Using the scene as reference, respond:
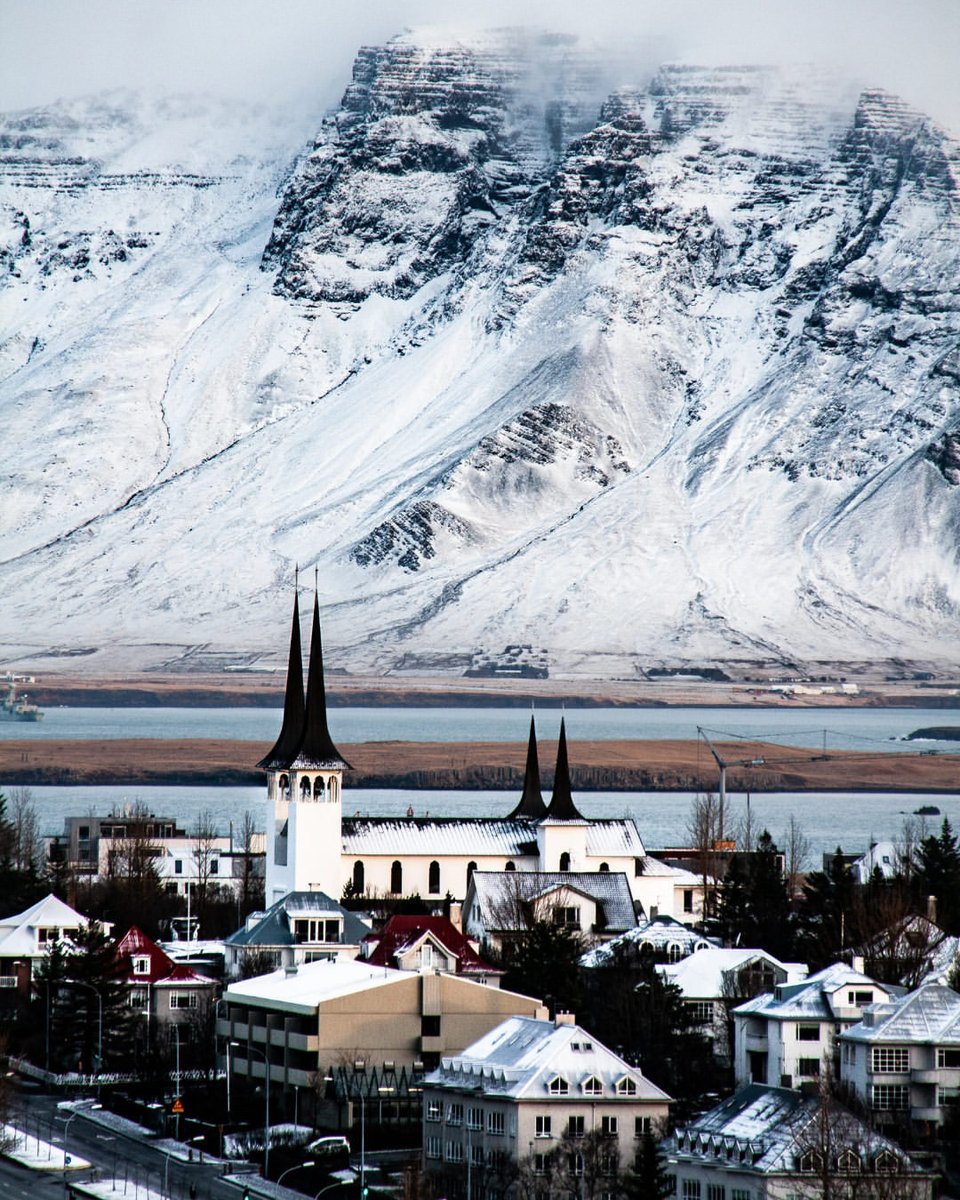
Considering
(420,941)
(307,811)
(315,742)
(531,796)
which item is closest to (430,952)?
(420,941)

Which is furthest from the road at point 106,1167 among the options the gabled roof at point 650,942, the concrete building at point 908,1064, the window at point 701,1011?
the gabled roof at point 650,942

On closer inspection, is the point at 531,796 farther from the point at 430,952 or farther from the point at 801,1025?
the point at 801,1025

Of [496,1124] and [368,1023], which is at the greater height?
[368,1023]

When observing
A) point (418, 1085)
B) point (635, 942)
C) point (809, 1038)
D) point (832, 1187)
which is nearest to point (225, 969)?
point (635, 942)

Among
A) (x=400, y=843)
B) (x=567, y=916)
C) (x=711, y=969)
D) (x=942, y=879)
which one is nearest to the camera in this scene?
(x=711, y=969)

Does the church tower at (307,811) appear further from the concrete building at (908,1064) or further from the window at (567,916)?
the concrete building at (908,1064)

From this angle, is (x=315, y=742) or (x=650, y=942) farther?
(x=315, y=742)

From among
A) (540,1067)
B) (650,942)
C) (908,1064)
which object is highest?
(650,942)

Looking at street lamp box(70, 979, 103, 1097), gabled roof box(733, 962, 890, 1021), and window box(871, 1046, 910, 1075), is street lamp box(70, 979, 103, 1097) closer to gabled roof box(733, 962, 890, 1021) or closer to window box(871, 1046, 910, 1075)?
gabled roof box(733, 962, 890, 1021)
